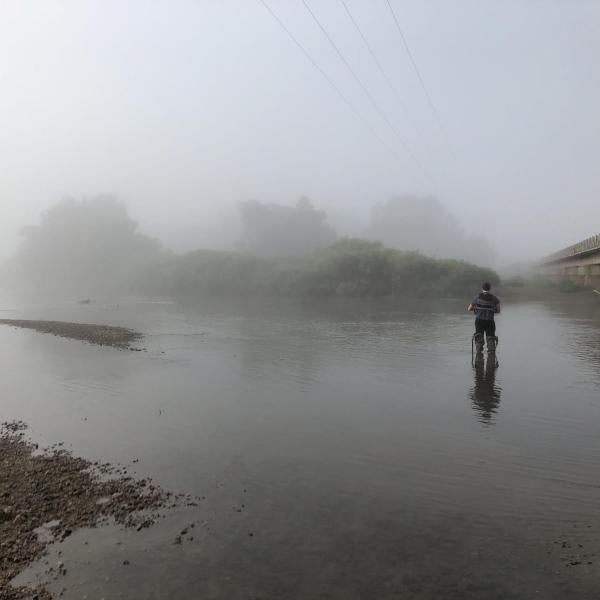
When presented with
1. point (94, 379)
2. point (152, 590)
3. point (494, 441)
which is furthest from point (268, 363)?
point (152, 590)

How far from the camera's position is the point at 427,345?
18.5 m

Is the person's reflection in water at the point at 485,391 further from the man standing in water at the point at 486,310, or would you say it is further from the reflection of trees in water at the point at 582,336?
the reflection of trees in water at the point at 582,336

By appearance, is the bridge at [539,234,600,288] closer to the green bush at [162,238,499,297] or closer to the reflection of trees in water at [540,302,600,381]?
the green bush at [162,238,499,297]

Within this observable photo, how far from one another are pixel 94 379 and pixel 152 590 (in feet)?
34.8

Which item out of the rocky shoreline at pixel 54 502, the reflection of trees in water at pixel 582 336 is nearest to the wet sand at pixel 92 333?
the rocky shoreline at pixel 54 502

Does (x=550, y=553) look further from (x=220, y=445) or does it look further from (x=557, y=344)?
(x=557, y=344)

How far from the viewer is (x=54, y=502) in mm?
6008

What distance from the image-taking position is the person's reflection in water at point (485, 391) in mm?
9324

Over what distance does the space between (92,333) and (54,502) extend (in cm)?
2014

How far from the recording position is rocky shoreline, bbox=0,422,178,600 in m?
4.91

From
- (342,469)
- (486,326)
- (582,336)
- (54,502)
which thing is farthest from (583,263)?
(54,502)

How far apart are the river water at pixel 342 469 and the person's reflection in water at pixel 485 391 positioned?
8cm

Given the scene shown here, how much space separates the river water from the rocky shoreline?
0.79 ft

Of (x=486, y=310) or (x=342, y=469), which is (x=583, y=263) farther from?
(x=342, y=469)
